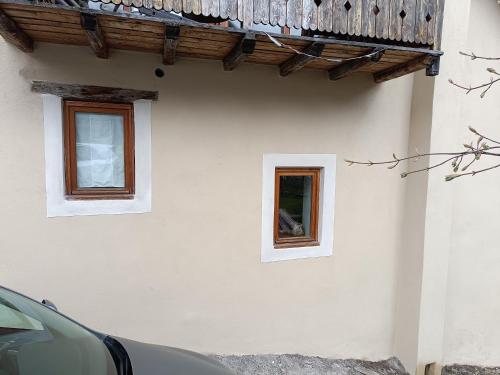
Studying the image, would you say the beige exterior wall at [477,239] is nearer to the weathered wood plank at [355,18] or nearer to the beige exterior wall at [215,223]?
the beige exterior wall at [215,223]

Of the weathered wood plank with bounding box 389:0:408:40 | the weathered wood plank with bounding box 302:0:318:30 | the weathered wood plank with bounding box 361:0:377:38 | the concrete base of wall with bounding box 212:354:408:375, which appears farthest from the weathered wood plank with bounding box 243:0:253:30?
the concrete base of wall with bounding box 212:354:408:375

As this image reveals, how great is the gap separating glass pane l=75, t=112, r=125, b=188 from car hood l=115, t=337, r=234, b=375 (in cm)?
154

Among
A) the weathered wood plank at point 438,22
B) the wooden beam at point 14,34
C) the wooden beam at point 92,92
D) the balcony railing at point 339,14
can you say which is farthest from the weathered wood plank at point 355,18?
the wooden beam at point 14,34

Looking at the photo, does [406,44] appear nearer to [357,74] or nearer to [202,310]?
[357,74]

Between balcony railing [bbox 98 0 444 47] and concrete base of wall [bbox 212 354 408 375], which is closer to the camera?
balcony railing [bbox 98 0 444 47]

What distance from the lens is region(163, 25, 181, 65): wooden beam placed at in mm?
2574

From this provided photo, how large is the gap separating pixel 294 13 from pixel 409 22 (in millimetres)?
1092

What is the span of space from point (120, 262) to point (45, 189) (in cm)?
91

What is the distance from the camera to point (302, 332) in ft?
13.4

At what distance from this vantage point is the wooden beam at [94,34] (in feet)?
7.86

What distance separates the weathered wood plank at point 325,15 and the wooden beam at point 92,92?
1.55 metres

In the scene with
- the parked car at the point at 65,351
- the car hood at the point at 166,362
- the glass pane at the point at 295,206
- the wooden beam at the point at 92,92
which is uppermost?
the wooden beam at the point at 92,92

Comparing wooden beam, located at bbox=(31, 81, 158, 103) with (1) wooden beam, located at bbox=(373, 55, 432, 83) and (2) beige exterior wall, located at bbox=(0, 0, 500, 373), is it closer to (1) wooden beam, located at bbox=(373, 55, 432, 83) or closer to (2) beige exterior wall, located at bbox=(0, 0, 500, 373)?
(2) beige exterior wall, located at bbox=(0, 0, 500, 373)

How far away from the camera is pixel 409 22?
316 centimetres
